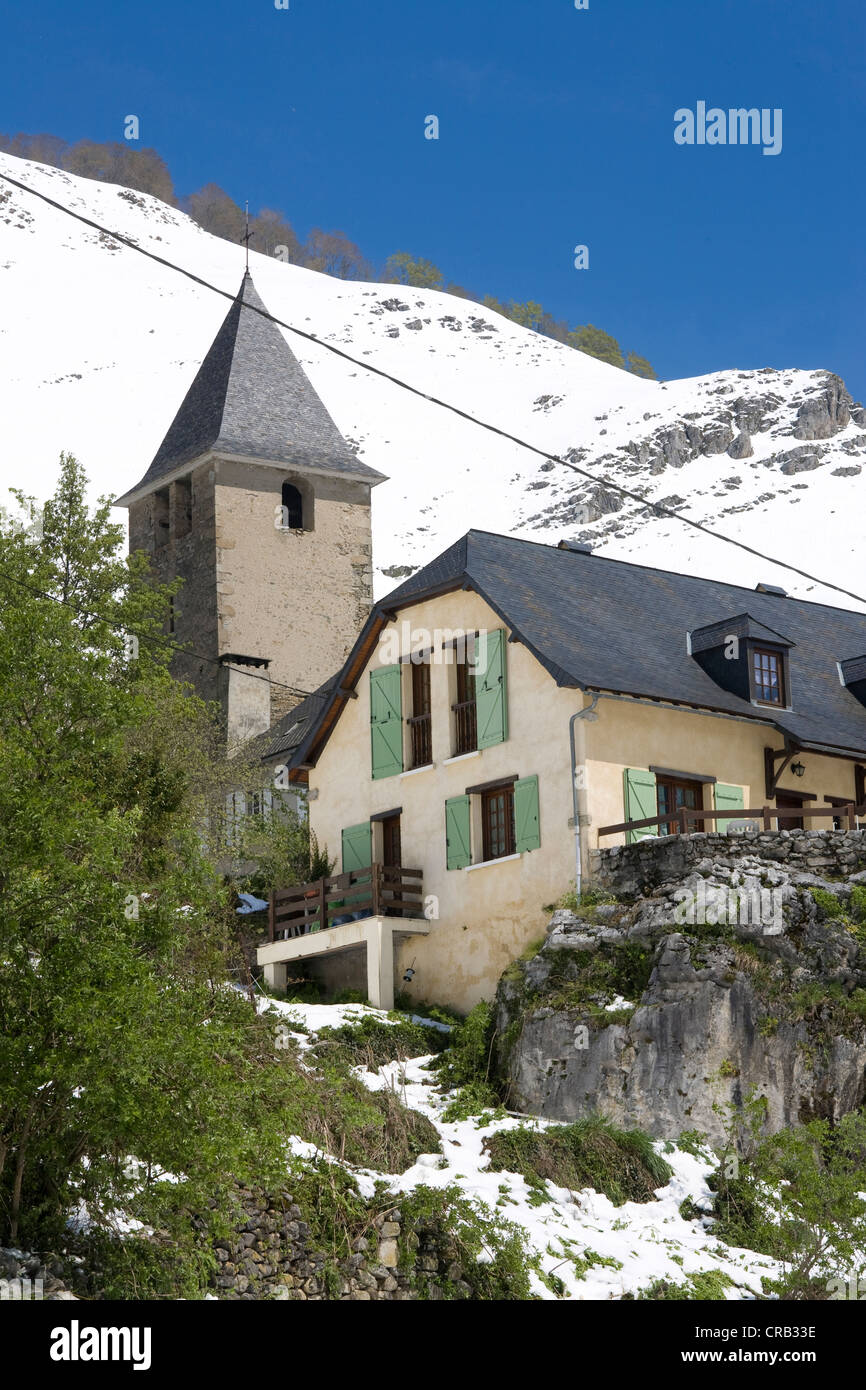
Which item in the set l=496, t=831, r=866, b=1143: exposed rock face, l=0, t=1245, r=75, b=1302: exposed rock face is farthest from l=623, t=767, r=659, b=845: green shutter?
l=0, t=1245, r=75, b=1302: exposed rock face

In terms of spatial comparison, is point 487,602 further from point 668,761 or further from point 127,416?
point 127,416

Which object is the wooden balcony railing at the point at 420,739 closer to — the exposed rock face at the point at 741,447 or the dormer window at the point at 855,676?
the dormer window at the point at 855,676

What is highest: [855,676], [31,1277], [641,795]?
[855,676]

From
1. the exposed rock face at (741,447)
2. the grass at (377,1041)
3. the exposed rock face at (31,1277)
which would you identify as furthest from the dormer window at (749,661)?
the exposed rock face at (741,447)

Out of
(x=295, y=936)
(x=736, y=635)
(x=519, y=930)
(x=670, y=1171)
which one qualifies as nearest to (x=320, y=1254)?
(x=670, y=1171)

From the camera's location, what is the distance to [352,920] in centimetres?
3112

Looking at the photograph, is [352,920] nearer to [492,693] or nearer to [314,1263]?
[492,693]

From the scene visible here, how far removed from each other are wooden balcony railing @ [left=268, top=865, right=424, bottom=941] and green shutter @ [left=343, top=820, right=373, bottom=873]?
0.23 m

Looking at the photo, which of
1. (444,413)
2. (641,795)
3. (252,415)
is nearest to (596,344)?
(444,413)

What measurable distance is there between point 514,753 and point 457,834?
5.15 ft

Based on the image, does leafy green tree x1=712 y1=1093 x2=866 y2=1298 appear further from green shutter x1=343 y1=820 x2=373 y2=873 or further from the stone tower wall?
the stone tower wall

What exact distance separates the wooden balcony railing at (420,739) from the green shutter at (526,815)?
2.46m

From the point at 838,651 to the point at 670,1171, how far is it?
1437 cm

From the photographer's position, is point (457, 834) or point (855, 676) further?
point (855, 676)
